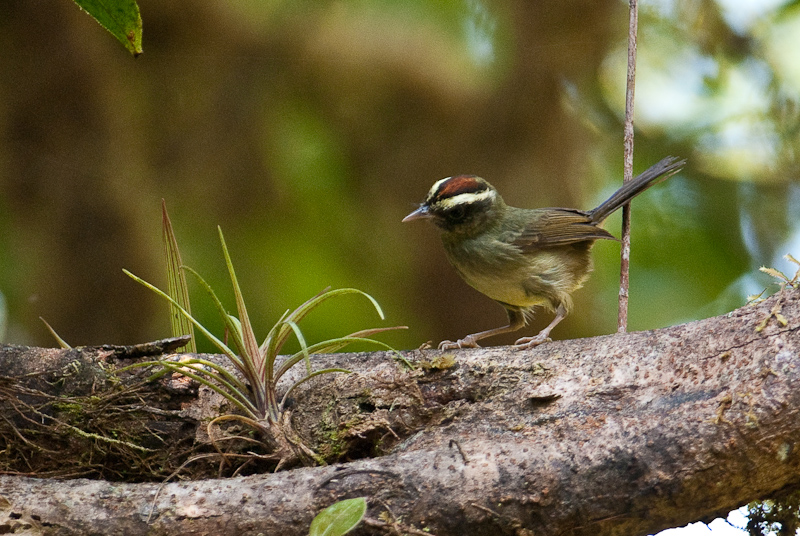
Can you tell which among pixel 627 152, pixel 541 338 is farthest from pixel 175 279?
pixel 627 152

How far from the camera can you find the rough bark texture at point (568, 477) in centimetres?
223

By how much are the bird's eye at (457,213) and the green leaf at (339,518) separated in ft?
8.24

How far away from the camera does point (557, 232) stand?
4.32m

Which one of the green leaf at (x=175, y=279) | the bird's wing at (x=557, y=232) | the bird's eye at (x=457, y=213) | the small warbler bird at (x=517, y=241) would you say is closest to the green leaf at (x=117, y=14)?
the green leaf at (x=175, y=279)

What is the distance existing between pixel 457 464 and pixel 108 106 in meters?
3.95

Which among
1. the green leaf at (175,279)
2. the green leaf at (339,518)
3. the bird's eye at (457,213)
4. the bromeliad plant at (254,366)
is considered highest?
the bird's eye at (457,213)

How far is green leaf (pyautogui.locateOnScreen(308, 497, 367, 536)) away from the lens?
1.94m

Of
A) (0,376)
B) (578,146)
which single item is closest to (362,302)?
(578,146)

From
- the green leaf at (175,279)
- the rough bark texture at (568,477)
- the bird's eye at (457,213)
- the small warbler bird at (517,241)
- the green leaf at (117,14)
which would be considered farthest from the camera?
the bird's eye at (457,213)

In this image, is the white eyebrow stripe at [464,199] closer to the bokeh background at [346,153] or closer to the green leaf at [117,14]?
the bokeh background at [346,153]

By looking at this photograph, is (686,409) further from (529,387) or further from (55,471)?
(55,471)

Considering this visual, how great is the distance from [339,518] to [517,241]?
2598mm

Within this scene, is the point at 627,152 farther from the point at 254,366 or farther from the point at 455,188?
the point at 254,366

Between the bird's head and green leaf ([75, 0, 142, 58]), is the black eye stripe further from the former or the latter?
green leaf ([75, 0, 142, 58])
